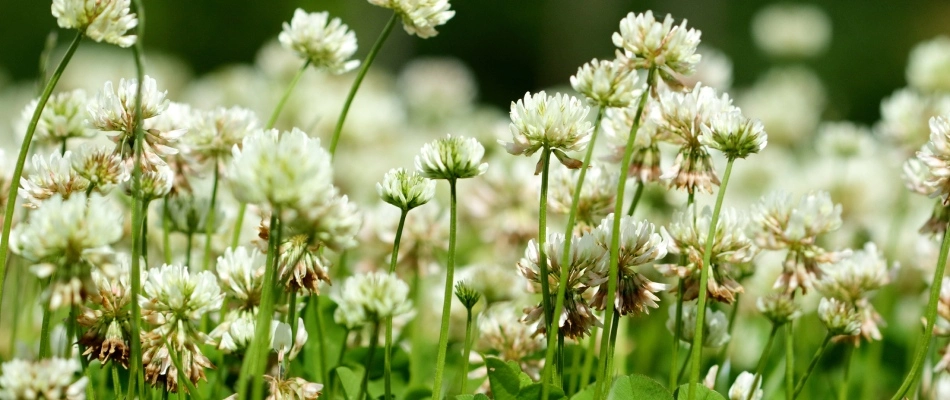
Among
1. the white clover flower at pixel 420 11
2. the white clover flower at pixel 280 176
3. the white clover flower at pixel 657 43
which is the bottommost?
the white clover flower at pixel 280 176

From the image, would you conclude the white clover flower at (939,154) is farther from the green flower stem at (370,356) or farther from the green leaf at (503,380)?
the green flower stem at (370,356)

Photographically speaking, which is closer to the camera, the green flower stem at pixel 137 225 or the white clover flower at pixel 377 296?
the green flower stem at pixel 137 225

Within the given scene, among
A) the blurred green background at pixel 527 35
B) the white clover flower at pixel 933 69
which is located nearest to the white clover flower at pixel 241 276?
the white clover flower at pixel 933 69

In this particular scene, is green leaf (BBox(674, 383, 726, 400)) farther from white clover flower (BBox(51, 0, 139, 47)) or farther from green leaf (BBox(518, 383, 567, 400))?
white clover flower (BBox(51, 0, 139, 47))

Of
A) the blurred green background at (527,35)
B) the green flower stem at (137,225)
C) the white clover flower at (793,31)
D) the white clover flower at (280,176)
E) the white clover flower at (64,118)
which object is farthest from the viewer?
the blurred green background at (527,35)

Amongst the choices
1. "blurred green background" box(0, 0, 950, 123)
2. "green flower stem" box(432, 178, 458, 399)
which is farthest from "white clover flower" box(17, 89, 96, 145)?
"blurred green background" box(0, 0, 950, 123)

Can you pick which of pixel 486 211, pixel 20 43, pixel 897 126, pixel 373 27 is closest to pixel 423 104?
pixel 486 211

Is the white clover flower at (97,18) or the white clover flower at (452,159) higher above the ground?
the white clover flower at (97,18)
